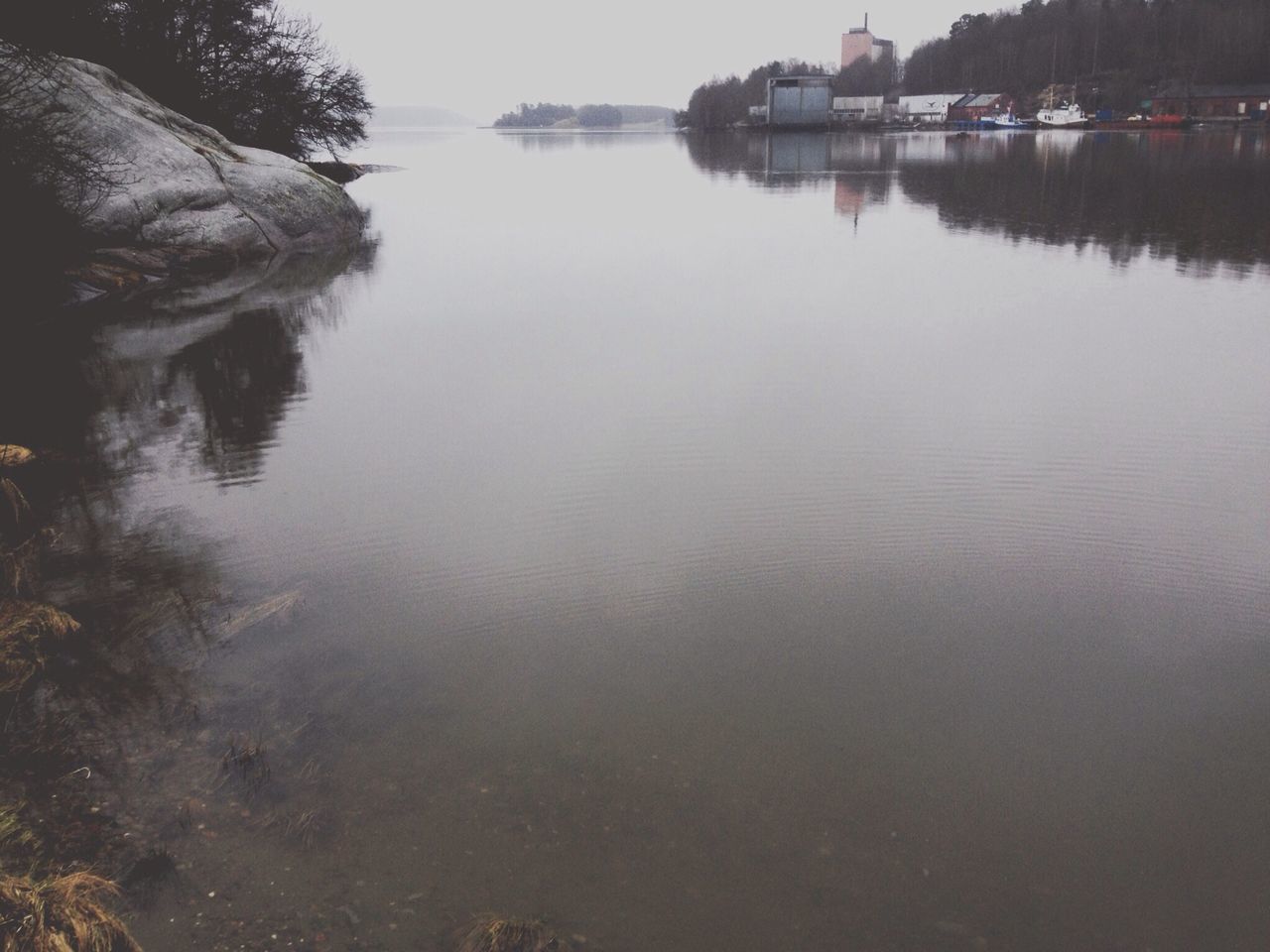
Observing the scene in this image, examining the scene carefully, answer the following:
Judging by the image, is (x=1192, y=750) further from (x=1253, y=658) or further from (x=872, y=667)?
(x=872, y=667)

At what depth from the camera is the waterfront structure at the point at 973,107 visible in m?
126

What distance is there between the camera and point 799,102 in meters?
122

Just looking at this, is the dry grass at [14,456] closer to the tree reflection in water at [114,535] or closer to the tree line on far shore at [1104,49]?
the tree reflection in water at [114,535]

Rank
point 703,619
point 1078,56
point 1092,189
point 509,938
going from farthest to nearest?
point 1078,56, point 1092,189, point 703,619, point 509,938

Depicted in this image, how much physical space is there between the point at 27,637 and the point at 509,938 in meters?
3.67

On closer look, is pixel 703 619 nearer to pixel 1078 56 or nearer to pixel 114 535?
pixel 114 535

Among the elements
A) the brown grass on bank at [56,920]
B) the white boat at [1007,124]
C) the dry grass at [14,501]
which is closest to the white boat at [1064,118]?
the white boat at [1007,124]

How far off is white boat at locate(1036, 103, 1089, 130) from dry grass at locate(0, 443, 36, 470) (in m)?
112

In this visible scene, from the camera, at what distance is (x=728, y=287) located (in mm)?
17125

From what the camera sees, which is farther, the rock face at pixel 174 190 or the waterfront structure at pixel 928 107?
the waterfront structure at pixel 928 107

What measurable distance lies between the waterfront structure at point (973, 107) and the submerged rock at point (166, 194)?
386 feet

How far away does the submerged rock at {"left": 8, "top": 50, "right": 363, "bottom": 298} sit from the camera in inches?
735

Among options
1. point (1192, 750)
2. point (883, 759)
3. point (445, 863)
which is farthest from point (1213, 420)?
point (445, 863)

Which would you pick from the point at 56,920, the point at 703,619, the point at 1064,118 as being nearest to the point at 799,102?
the point at 1064,118
